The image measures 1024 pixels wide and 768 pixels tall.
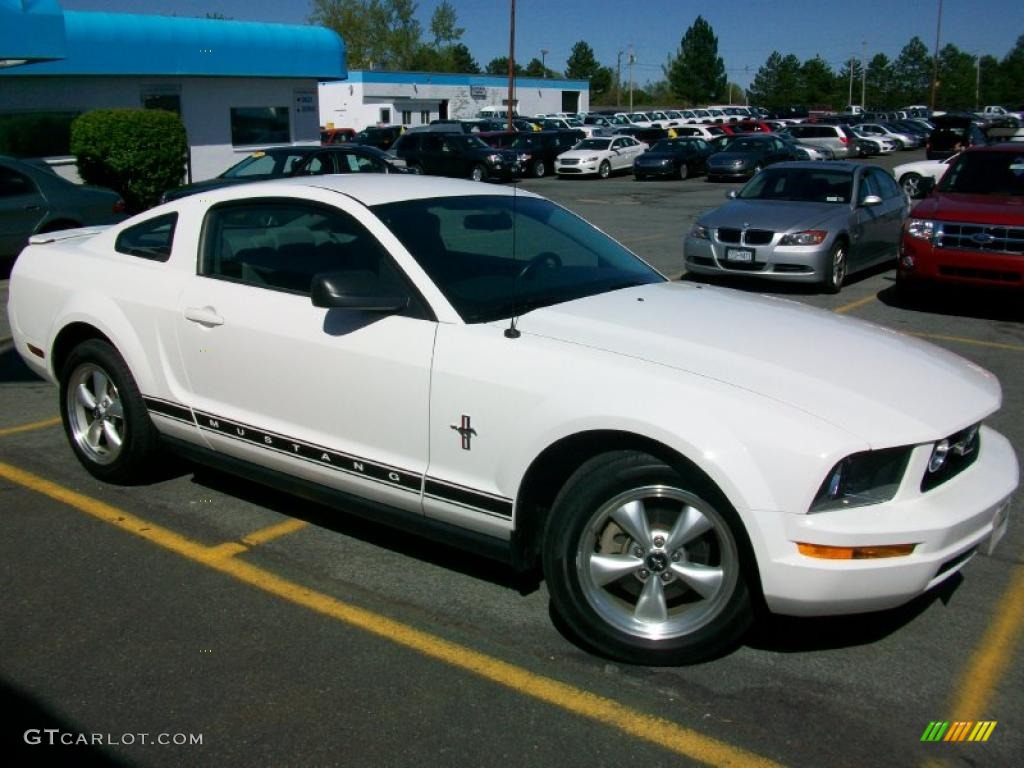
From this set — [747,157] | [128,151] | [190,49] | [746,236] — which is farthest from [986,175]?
[747,157]

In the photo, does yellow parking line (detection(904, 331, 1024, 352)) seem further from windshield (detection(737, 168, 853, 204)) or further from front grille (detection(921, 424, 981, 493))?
front grille (detection(921, 424, 981, 493))

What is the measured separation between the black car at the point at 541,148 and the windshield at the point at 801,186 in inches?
908

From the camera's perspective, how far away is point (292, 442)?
Answer: 4.33m

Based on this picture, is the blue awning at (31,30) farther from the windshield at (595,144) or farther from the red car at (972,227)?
the windshield at (595,144)

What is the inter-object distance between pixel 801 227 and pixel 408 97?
167ft

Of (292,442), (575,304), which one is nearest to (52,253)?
(292,442)

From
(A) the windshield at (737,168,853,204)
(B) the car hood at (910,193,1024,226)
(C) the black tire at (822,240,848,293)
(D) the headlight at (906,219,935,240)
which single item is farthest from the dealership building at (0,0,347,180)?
(B) the car hood at (910,193,1024,226)

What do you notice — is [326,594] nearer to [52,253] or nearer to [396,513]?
[396,513]

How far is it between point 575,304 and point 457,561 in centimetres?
125

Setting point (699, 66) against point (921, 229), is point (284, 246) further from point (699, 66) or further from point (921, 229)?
point (699, 66)

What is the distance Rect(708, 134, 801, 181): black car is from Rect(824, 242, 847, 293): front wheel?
22378 mm

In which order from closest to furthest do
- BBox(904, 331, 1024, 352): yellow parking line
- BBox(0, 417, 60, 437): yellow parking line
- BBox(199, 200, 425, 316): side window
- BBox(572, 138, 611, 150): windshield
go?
BBox(199, 200, 425, 316): side window → BBox(0, 417, 60, 437): yellow parking line → BBox(904, 331, 1024, 352): yellow parking line → BBox(572, 138, 611, 150): windshield

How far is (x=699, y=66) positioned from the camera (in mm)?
118625

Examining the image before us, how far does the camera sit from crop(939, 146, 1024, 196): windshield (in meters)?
10.6
